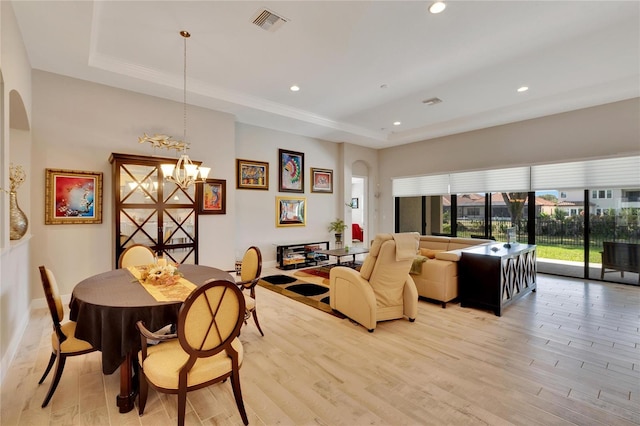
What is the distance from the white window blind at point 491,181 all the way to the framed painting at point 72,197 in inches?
295

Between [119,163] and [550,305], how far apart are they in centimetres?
659

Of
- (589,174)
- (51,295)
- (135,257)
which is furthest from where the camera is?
(589,174)

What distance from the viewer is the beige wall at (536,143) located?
5.27 m

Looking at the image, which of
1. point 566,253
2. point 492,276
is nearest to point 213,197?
point 492,276

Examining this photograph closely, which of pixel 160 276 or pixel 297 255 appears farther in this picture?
pixel 297 255

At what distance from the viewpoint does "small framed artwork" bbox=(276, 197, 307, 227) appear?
7.16 meters

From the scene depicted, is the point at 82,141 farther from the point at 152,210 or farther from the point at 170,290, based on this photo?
the point at 170,290

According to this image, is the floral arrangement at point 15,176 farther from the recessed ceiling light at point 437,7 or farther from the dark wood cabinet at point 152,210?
the recessed ceiling light at point 437,7

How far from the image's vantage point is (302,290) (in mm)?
4887

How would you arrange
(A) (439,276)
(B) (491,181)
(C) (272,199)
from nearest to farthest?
(A) (439,276) → (B) (491,181) → (C) (272,199)

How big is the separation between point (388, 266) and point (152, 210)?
3581 mm

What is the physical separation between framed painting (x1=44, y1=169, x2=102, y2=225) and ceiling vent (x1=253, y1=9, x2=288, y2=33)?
127 inches

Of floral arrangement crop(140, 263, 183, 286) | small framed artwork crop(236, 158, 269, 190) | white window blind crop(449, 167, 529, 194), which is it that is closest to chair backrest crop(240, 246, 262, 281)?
floral arrangement crop(140, 263, 183, 286)

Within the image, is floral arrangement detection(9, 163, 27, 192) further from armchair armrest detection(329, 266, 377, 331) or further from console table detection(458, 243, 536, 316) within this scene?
console table detection(458, 243, 536, 316)
